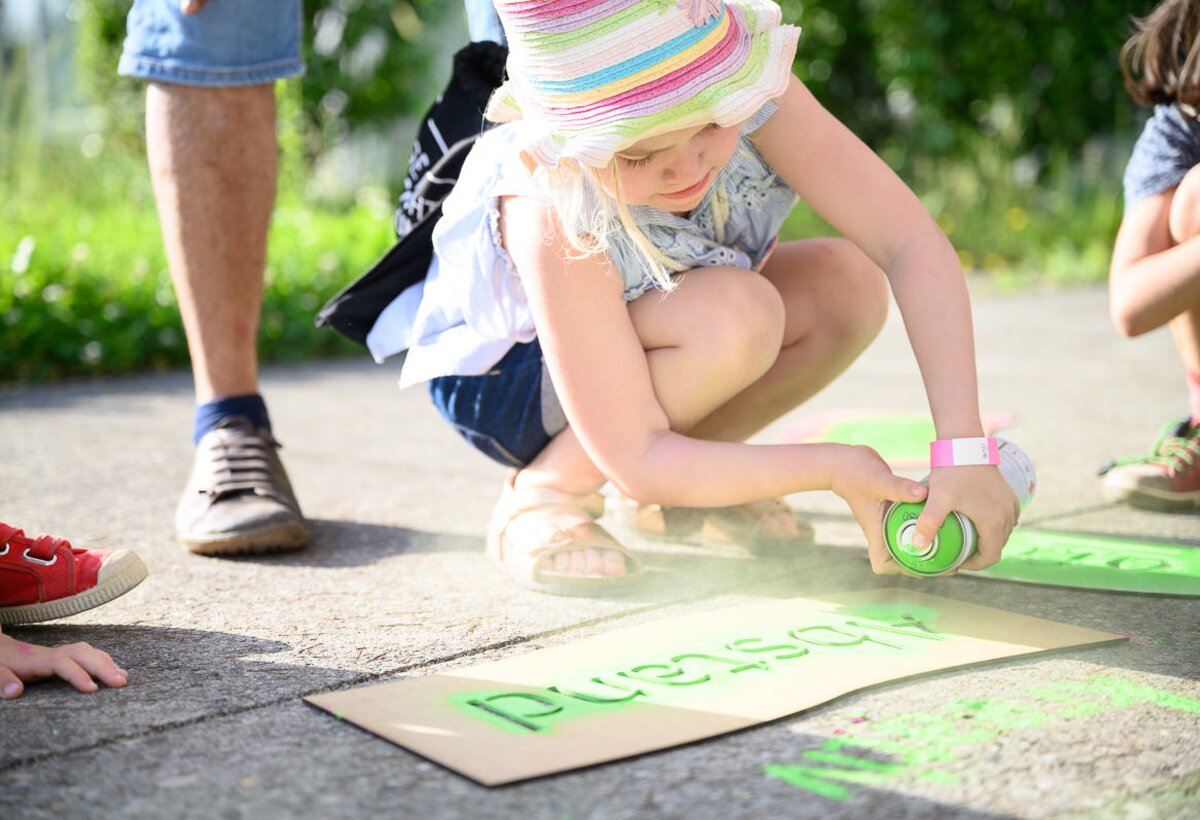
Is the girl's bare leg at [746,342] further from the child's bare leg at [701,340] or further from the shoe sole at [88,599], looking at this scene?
the shoe sole at [88,599]

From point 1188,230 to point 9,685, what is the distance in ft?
6.64

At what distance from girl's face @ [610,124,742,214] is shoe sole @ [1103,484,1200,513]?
112 cm

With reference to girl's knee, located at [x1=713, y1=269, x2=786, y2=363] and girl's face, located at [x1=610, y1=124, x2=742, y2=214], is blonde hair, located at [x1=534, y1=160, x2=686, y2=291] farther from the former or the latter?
girl's knee, located at [x1=713, y1=269, x2=786, y2=363]

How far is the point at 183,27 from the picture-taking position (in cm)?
228

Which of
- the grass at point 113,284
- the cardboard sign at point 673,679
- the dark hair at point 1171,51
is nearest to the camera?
the cardboard sign at point 673,679

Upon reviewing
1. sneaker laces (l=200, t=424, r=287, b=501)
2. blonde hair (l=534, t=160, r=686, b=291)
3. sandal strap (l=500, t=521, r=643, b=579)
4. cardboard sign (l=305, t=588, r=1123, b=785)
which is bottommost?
cardboard sign (l=305, t=588, r=1123, b=785)

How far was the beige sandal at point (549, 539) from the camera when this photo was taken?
6.17 ft

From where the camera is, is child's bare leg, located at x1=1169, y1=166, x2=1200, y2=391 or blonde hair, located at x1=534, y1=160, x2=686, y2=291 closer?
blonde hair, located at x1=534, y1=160, x2=686, y2=291

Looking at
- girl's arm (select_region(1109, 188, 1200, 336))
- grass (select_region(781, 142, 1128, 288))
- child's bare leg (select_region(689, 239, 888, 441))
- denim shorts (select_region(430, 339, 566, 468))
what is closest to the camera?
denim shorts (select_region(430, 339, 566, 468))

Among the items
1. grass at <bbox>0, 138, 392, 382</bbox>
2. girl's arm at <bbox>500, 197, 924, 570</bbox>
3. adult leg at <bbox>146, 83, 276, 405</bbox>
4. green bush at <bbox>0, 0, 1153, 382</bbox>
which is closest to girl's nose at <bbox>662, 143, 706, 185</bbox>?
girl's arm at <bbox>500, 197, 924, 570</bbox>

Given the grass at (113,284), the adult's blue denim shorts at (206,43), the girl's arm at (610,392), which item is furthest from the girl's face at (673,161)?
the grass at (113,284)

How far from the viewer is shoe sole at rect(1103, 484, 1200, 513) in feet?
7.66

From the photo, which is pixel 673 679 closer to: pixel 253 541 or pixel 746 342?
pixel 746 342

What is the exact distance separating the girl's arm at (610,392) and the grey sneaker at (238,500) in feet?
1.95
